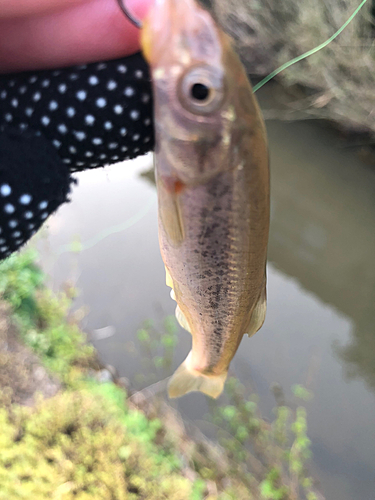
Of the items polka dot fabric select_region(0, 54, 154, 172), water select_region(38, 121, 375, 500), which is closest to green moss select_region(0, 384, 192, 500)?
water select_region(38, 121, 375, 500)

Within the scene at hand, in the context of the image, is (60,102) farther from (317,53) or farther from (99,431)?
(317,53)

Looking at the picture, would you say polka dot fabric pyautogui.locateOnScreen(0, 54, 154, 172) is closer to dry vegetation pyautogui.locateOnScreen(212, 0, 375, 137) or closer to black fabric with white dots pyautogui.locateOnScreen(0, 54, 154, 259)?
black fabric with white dots pyautogui.locateOnScreen(0, 54, 154, 259)

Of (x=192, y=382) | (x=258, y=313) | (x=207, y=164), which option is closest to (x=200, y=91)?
(x=207, y=164)

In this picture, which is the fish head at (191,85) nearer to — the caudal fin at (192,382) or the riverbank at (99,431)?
the caudal fin at (192,382)

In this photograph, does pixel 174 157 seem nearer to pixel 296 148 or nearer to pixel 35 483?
pixel 35 483

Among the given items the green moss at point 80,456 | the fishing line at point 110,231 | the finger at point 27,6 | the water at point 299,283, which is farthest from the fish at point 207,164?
the fishing line at point 110,231

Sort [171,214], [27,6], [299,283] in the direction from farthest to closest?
[299,283] → [171,214] → [27,6]
